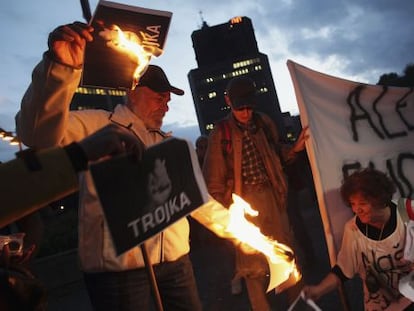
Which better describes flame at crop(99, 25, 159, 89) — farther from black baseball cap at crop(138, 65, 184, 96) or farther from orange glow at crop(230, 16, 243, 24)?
orange glow at crop(230, 16, 243, 24)

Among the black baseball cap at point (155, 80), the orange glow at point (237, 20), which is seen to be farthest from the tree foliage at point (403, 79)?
the orange glow at point (237, 20)

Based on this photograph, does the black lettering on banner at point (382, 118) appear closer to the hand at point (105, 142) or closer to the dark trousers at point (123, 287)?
the dark trousers at point (123, 287)

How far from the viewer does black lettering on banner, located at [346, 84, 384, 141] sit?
373 centimetres

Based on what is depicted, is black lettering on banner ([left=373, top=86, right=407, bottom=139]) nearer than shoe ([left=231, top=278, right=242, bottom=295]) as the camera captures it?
Yes

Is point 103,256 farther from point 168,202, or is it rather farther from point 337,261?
point 337,261

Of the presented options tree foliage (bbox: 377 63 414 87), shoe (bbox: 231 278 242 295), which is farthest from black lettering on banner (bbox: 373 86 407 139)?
tree foliage (bbox: 377 63 414 87)

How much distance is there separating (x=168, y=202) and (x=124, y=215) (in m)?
0.25

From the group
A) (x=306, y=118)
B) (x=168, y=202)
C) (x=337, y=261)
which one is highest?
(x=306, y=118)

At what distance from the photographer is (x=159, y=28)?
2.43m

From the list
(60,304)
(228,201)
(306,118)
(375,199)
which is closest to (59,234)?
(60,304)

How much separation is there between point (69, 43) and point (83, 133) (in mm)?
638

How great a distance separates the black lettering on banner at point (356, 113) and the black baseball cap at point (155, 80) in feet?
5.84

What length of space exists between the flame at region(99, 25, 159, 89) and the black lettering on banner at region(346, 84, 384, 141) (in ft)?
6.75

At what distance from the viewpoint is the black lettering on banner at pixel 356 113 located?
12.2 feet
